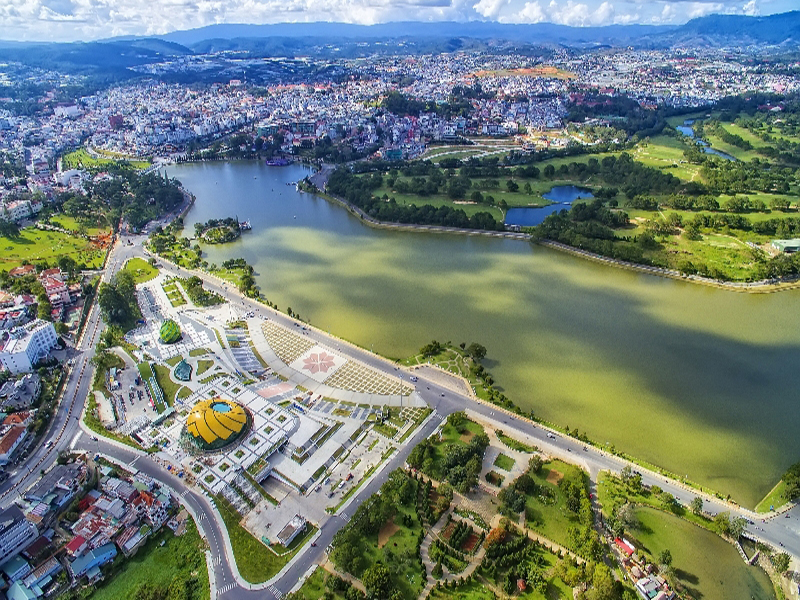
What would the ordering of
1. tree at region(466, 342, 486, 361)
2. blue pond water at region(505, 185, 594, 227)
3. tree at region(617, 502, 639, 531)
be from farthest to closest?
blue pond water at region(505, 185, 594, 227), tree at region(466, 342, 486, 361), tree at region(617, 502, 639, 531)

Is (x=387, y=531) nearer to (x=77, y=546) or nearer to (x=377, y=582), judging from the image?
(x=377, y=582)

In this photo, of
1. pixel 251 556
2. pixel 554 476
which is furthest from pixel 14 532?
pixel 554 476

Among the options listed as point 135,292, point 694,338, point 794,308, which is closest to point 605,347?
point 694,338

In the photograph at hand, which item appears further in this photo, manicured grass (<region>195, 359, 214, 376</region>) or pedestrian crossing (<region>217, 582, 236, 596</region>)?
manicured grass (<region>195, 359, 214, 376</region>)

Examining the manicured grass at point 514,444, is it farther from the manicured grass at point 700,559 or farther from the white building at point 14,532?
the white building at point 14,532

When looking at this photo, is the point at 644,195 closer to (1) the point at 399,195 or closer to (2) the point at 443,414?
(1) the point at 399,195

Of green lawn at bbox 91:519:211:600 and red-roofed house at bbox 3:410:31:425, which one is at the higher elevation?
red-roofed house at bbox 3:410:31:425

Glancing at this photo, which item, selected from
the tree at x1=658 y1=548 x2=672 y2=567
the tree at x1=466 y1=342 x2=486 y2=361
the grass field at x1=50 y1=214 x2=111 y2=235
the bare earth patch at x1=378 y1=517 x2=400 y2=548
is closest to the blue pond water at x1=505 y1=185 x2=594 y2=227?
the tree at x1=466 y1=342 x2=486 y2=361

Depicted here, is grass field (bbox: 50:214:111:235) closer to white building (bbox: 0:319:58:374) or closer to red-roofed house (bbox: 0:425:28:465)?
white building (bbox: 0:319:58:374)
